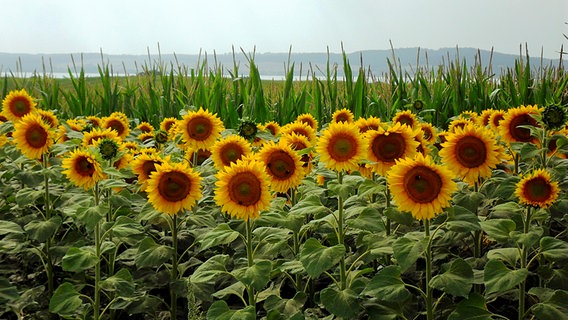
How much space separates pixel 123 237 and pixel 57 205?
0.77m

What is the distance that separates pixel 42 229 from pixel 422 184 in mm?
2015

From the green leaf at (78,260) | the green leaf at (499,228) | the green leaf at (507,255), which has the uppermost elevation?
the green leaf at (499,228)

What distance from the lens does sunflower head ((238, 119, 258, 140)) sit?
3.65 m

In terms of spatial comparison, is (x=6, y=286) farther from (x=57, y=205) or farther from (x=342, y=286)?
(x=342, y=286)

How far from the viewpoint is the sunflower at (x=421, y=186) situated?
2.49m

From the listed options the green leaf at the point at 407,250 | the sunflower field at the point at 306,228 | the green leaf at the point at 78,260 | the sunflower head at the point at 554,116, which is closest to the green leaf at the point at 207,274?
the sunflower field at the point at 306,228

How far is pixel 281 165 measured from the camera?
118 inches

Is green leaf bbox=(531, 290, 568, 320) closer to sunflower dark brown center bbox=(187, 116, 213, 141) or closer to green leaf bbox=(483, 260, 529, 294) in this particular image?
green leaf bbox=(483, 260, 529, 294)

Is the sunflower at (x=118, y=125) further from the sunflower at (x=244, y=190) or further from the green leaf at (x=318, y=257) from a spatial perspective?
the green leaf at (x=318, y=257)

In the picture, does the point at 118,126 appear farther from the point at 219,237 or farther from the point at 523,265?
the point at 523,265

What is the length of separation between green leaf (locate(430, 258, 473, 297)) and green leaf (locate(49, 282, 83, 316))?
162 cm

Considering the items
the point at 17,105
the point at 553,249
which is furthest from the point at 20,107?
the point at 553,249

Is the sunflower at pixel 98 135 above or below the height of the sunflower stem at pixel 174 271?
above

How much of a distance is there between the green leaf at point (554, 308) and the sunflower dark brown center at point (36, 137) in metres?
2.75
